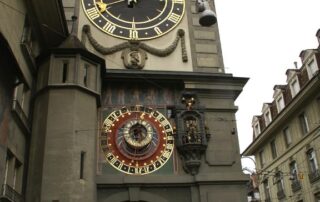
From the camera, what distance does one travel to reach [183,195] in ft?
46.8

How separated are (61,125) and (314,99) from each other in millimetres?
17539

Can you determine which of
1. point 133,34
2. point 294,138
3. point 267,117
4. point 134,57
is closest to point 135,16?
point 133,34

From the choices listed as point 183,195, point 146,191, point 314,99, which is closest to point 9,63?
point 146,191

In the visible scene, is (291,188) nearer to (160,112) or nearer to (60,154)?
(160,112)

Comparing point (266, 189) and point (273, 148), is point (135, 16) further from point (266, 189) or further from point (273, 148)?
point (266, 189)

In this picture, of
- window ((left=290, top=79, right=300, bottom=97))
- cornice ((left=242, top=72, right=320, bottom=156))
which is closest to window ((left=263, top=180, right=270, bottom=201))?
cornice ((left=242, top=72, right=320, bottom=156))

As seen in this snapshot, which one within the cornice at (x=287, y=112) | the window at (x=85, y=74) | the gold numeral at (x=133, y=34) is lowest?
the window at (x=85, y=74)

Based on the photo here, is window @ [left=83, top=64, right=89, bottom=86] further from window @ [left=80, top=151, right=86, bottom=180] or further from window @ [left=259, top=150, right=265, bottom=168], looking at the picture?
window @ [left=259, top=150, right=265, bottom=168]

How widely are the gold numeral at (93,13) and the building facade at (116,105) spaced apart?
0.04m

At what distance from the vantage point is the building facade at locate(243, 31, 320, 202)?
25.8 meters

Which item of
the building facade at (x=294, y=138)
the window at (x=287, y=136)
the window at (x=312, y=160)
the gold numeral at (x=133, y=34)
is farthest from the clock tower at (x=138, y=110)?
the window at (x=287, y=136)

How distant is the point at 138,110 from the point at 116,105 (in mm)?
765

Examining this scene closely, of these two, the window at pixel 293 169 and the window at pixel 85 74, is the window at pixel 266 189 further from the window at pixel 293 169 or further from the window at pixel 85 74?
the window at pixel 85 74

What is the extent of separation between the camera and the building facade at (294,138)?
25816mm
